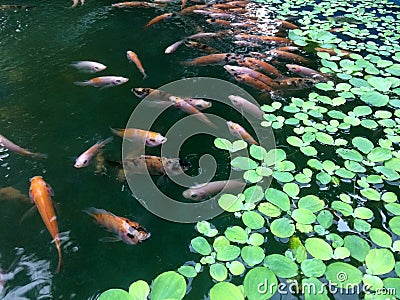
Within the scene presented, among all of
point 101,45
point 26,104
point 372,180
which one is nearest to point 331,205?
point 372,180

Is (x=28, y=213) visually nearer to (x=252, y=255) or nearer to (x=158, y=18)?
(x=252, y=255)

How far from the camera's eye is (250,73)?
2.85 meters

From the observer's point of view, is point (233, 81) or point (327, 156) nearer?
point (327, 156)

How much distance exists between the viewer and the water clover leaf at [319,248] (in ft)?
5.15

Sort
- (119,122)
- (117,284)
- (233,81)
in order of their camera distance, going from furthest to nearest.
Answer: (233,81)
(119,122)
(117,284)

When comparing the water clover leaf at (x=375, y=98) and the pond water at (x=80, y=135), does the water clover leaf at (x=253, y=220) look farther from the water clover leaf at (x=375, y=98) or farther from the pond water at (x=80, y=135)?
the water clover leaf at (x=375, y=98)

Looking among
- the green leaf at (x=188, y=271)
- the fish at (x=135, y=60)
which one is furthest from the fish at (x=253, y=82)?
the green leaf at (x=188, y=271)

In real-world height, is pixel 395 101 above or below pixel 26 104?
below

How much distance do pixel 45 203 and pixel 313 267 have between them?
4.17 feet

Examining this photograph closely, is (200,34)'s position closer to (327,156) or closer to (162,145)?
(162,145)

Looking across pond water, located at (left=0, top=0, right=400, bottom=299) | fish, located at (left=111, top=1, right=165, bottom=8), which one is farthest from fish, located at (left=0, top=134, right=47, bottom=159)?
fish, located at (left=111, top=1, right=165, bottom=8)

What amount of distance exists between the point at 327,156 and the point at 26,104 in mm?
2064

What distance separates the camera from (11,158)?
7.11ft

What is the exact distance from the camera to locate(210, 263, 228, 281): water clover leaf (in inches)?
59.5
